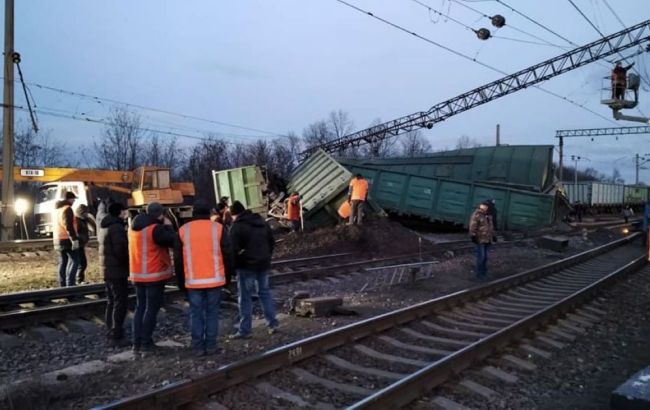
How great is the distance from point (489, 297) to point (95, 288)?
7702 millimetres

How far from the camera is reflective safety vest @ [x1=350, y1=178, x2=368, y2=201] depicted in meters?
18.1

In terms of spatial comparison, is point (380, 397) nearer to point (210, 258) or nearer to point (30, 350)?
point (210, 258)

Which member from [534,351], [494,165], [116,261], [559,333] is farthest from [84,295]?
[494,165]

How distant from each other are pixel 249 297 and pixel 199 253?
1.32 metres

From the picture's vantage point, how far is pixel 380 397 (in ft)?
16.1

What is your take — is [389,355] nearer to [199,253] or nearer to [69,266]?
[199,253]

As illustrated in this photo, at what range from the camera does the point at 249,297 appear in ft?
24.7

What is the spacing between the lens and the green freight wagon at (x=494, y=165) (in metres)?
25.3

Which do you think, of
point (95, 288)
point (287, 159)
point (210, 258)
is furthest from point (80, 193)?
point (287, 159)

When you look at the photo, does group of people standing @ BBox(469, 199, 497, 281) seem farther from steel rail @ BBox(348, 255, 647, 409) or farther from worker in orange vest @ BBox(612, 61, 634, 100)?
worker in orange vest @ BBox(612, 61, 634, 100)

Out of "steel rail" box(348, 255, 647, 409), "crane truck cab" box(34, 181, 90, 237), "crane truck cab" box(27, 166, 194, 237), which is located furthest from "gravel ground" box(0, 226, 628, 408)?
"crane truck cab" box(34, 181, 90, 237)

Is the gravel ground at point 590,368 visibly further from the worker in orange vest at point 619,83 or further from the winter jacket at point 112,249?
the worker in orange vest at point 619,83

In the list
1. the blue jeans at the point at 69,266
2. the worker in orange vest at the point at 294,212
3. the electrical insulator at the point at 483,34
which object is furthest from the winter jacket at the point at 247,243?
the electrical insulator at the point at 483,34

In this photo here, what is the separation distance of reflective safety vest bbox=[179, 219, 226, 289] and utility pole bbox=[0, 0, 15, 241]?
52.1ft
